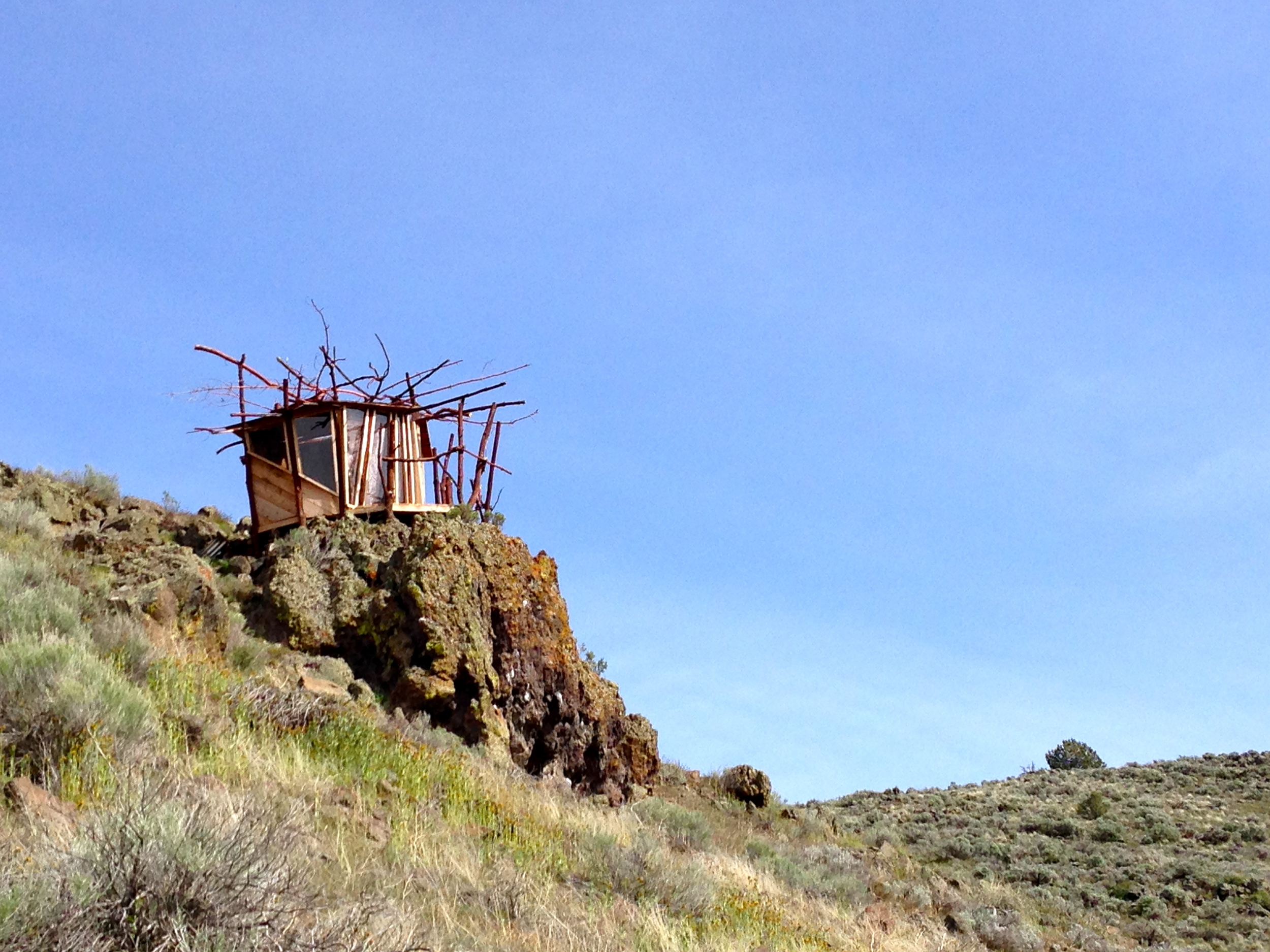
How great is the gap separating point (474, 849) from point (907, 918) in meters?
8.31

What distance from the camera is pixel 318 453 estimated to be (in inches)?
689

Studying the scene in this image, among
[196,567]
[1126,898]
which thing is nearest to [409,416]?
[196,567]

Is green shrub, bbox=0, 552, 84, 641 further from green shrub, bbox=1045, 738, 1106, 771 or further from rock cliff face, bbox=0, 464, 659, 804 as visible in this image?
green shrub, bbox=1045, 738, 1106, 771

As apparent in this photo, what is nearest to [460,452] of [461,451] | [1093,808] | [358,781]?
[461,451]

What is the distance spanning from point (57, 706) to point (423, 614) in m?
6.82

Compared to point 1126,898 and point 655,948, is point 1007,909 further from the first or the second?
point 655,948

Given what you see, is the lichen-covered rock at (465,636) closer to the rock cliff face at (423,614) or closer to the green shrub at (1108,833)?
the rock cliff face at (423,614)

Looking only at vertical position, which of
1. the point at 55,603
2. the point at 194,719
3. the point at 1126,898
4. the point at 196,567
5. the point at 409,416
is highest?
the point at 409,416

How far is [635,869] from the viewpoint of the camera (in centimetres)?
877

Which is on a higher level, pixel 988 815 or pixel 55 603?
pixel 55 603

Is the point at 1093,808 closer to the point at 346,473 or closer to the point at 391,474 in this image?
the point at 391,474

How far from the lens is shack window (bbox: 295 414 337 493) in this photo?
17.4 meters

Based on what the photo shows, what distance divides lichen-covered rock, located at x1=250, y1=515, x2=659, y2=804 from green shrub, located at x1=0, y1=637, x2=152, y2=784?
5.67 meters

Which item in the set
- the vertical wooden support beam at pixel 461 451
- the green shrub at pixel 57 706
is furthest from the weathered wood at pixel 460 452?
the green shrub at pixel 57 706
